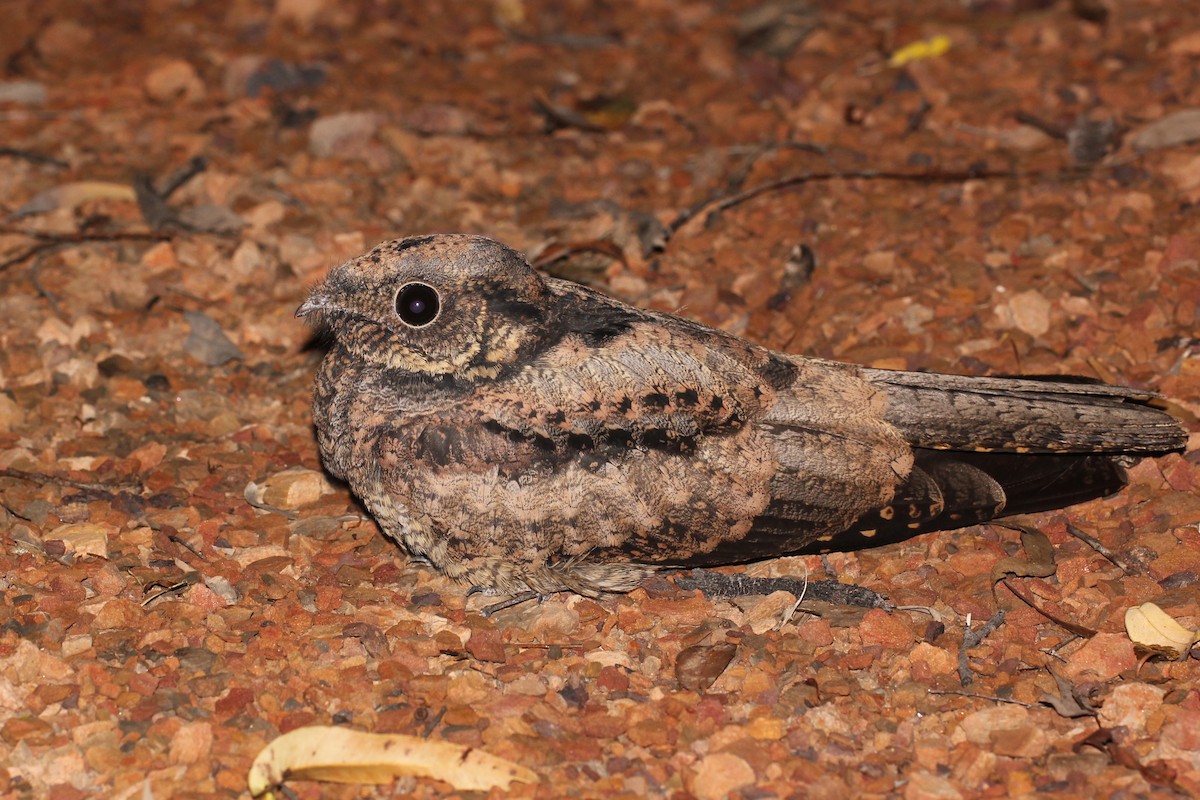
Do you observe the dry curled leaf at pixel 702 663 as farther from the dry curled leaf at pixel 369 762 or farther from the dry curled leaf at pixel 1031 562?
the dry curled leaf at pixel 1031 562

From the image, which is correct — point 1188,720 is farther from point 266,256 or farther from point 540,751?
point 266,256

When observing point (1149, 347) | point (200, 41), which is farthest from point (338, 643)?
point (200, 41)

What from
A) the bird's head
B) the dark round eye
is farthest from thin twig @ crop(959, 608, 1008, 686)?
the dark round eye

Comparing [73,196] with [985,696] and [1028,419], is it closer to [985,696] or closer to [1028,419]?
[1028,419]

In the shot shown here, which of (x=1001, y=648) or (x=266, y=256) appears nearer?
(x=1001, y=648)

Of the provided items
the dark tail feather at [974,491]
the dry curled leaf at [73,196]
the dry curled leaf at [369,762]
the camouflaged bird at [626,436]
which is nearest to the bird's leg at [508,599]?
the camouflaged bird at [626,436]

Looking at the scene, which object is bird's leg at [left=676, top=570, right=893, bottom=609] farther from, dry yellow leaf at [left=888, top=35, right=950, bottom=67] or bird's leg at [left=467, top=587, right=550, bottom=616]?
dry yellow leaf at [left=888, top=35, right=950, bottom=67]

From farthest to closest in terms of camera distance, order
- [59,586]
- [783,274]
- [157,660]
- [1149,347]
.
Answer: [783,274]
[1149,347]
[59,586]
[157,660]
